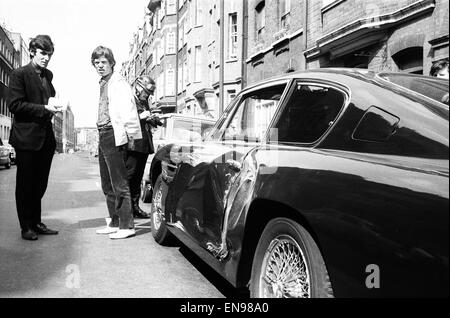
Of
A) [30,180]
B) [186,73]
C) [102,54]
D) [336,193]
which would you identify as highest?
[186,73]

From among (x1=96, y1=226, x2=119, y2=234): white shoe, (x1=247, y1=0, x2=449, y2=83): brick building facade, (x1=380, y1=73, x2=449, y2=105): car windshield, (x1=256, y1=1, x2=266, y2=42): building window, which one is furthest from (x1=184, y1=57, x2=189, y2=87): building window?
(x1=380, y1=73, x2=449, y2=105): car windshield

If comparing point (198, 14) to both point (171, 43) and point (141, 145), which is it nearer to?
point (171, 43)

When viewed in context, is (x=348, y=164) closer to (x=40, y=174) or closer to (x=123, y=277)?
(x=123, y=277)

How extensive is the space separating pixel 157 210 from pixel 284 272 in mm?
2884

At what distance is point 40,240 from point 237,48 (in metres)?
19.0

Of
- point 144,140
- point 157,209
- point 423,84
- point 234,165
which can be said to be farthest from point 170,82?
point 423,84

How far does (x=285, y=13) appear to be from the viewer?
16.7 meters

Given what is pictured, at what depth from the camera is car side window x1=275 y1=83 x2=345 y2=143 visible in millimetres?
2555

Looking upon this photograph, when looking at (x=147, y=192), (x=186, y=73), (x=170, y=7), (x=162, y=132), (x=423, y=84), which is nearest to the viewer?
(x=423, y=84)

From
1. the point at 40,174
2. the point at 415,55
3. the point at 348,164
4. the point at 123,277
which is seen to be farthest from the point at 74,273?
the point at 415,55

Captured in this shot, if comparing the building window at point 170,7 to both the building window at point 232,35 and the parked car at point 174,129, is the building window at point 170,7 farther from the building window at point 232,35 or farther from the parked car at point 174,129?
the parked car at point 174,129

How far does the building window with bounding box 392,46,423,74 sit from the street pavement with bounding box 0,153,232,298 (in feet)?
21.9

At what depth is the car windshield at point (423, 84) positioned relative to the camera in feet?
7.06

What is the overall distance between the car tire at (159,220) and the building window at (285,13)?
1247 centimetres
